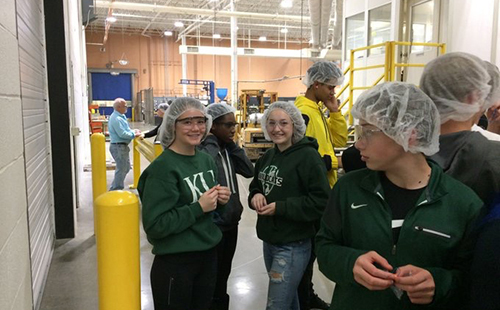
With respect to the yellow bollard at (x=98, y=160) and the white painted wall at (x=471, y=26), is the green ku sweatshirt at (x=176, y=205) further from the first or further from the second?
the white painted wall at (x=471, y=26)

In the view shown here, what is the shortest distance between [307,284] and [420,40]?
720 cm

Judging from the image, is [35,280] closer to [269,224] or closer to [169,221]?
[169,221]

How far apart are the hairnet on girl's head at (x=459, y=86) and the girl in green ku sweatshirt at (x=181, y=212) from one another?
1.13 meters

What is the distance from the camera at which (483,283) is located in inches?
35.2

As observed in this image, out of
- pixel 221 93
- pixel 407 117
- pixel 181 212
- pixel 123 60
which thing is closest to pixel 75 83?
pixel 181 212

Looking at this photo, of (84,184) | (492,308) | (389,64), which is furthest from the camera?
(84,184)

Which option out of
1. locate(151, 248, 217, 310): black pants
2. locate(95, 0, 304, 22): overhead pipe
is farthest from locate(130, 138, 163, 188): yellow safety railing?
locate(95, 0, 304, 22): overhead pipe

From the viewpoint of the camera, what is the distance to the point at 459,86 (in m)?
1.48

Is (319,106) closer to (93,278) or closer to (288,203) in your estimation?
(288,203)

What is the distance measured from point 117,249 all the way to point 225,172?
119 cm

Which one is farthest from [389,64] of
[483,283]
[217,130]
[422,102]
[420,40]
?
[483,283]

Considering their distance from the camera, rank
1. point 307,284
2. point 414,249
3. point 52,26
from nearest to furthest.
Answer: point 414,249
point 307,284
point 52,26

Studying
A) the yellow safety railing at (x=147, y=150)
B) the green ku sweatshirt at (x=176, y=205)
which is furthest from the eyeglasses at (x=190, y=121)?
the yellow safety railing at (x=147, y=150)

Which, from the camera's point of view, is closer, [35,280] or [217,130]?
[217,130]
